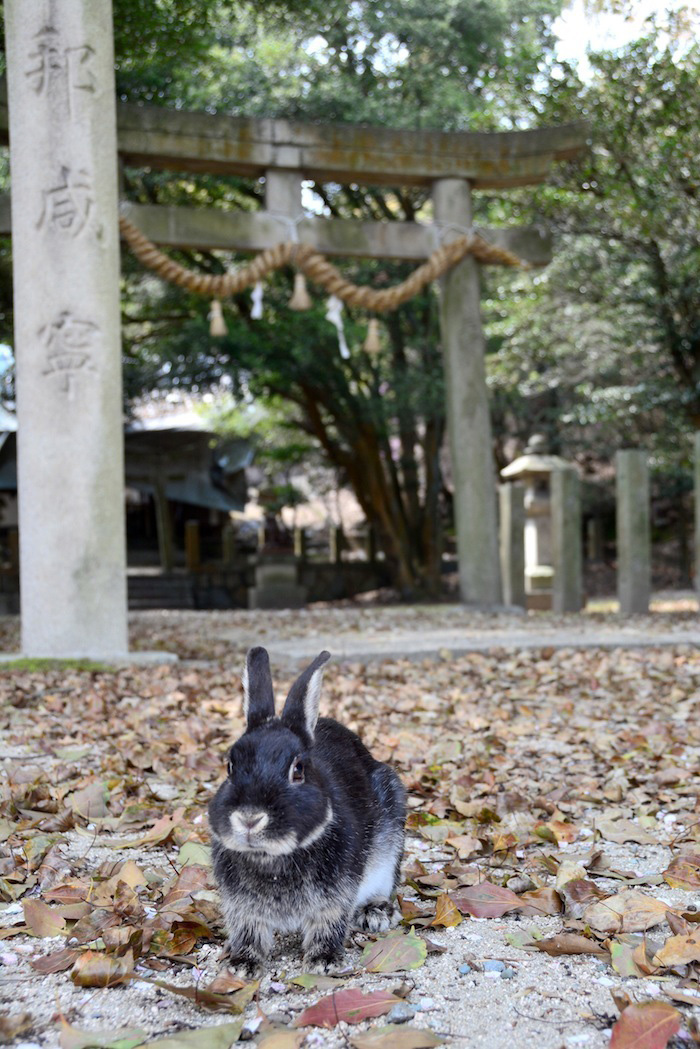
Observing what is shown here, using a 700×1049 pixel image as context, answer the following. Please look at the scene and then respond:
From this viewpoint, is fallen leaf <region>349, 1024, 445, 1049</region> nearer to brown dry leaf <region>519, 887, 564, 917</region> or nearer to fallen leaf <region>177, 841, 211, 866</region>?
brown dry leaf <region>519, 887, 564, 917</region>

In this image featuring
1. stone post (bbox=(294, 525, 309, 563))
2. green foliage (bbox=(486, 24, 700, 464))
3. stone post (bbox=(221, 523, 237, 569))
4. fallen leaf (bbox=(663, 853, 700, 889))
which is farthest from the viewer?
stone post (bbox=(294, 525, 309, 563))

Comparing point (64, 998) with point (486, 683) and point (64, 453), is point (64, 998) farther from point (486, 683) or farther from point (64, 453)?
point (64, 453)

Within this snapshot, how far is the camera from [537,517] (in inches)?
579

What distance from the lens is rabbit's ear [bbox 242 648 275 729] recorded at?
7.32 feet

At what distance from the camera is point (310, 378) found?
16.7 m

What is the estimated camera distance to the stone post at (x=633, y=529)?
10.8m

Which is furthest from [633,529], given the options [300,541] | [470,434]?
[300,541]

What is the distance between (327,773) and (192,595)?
63.8ft

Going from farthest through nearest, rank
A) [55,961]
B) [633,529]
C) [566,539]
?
[566,539] < [633,529] < [55,961]

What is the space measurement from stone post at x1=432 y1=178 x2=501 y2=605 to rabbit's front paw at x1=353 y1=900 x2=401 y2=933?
28.9ft

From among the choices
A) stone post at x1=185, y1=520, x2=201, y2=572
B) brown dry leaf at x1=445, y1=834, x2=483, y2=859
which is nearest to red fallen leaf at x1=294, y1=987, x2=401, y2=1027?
brown dry leaf at x1=445, y1=834, x2=483, y2=859

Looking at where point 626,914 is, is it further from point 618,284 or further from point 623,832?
point 618,284

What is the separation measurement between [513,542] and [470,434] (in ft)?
8.15

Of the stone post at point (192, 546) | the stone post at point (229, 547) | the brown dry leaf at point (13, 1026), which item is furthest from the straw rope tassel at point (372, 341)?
the stone post at point (192, 546)
